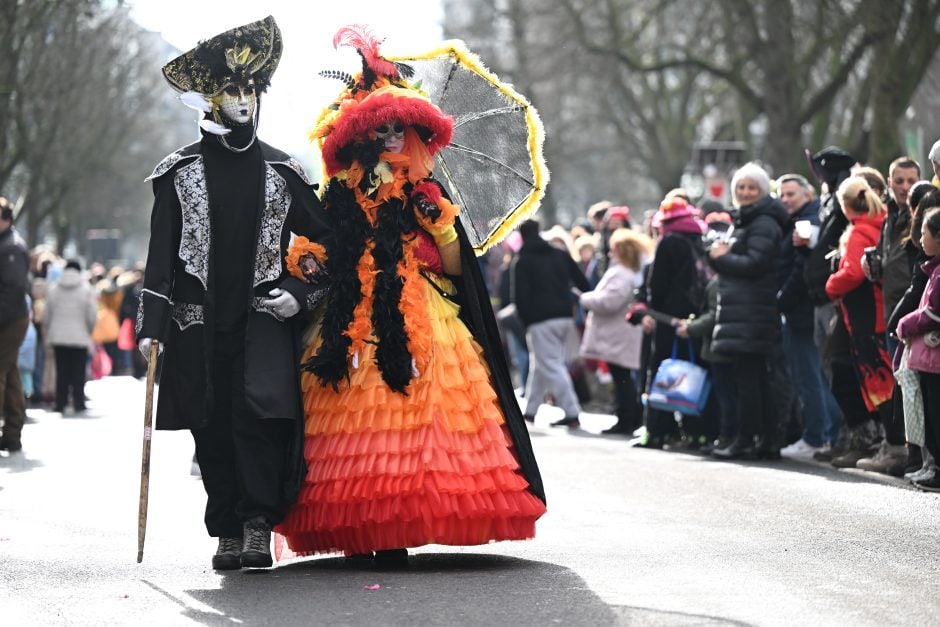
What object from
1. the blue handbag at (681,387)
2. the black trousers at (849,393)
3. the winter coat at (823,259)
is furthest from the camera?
the blue handbag at (681,387)

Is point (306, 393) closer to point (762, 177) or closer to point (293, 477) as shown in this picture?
point (293, 477)

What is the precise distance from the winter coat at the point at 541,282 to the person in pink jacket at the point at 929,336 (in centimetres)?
642

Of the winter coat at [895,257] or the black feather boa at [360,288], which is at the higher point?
the winter coat at [895,257]

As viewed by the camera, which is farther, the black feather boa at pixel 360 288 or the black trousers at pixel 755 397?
the black trousers at pixel 755 397

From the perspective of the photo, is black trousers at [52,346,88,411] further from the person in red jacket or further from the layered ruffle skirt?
the layered ruffle skirt

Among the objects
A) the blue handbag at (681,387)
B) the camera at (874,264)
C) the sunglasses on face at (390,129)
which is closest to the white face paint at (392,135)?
the sunglasses on face at (390,129)

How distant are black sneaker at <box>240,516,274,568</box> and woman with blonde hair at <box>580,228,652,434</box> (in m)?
8.69

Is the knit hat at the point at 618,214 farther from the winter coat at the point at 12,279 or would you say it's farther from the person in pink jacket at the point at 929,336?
the person in pink jacket at the point at 929,336

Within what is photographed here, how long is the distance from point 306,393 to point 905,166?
5051mm

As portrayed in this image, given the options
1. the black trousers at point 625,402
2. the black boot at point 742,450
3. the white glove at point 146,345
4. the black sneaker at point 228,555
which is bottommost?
the black sneaker at point 228,555

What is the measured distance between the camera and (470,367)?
7691 millimetres

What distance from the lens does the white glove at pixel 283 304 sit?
7547mm

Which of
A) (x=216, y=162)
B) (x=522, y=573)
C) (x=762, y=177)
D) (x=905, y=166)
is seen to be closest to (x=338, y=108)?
(x=216, y=162)

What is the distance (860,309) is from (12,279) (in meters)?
6.31
